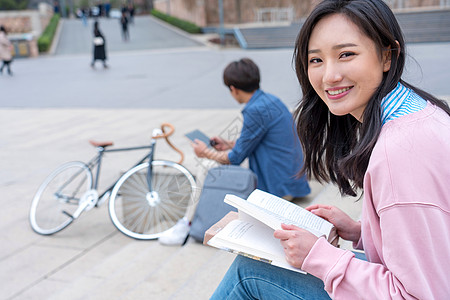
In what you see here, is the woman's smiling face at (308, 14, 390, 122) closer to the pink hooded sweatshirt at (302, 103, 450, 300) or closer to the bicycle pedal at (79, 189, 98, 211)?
the pink hooded sweatshirt at (302, 103, 450, 300)

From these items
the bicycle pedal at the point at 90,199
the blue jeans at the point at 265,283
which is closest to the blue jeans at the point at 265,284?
the blue jeans at the point at 265,283

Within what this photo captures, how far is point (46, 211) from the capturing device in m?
4.46

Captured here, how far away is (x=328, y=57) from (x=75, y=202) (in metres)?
3.36

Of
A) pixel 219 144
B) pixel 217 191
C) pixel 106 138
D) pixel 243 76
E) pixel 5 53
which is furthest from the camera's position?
pixel 5 53

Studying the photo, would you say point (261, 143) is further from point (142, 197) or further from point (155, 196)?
point (142, 197)

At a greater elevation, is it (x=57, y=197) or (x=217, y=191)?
(x=217, y=191)

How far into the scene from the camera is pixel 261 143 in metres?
3.59

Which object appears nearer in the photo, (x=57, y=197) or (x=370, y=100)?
(x=370, y=100)

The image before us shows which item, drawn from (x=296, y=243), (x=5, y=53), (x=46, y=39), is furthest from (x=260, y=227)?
(x=46, y=39)

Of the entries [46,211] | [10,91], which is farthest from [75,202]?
[10,91]

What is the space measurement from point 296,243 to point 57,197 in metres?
3.30

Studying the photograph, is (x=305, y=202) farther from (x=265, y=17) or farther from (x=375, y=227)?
(x=265, y=17)

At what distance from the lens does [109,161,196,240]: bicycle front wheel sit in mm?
3990

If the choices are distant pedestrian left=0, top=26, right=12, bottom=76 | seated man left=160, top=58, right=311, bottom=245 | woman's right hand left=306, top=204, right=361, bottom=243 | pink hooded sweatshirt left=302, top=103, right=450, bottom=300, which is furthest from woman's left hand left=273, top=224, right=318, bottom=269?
distant pedestrian left=0, top=26, right=12, bottom=76
